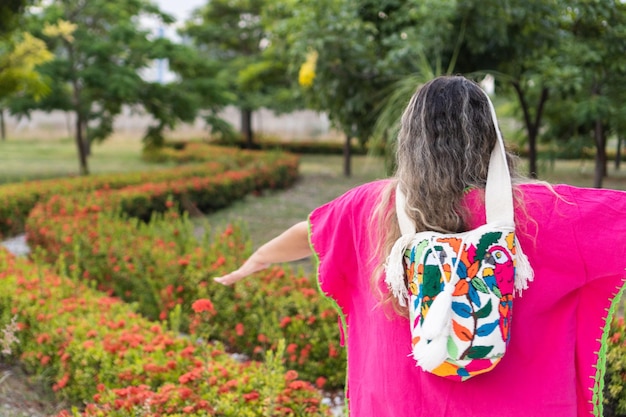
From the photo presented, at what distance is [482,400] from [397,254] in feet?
1.22

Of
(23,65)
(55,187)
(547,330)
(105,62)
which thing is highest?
(105,62)

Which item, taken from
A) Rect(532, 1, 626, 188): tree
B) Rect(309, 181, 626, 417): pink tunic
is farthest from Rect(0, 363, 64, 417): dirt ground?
Rect(532, 1, 626, 188): tree

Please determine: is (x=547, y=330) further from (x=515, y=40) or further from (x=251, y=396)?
(x=515, y=40)

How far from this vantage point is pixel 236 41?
23.4m

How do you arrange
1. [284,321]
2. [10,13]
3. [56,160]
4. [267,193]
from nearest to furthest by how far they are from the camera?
[284,321] < [10,13] < [267,193] < [56,160]

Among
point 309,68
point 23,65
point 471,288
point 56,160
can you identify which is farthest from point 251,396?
point 56,160

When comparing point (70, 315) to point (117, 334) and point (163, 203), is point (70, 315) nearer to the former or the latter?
point (117, 334)

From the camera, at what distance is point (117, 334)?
127 inches

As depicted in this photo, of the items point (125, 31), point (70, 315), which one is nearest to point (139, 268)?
point (70, 315)

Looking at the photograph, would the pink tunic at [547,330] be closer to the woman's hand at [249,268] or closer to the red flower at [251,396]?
the woman's hand at [249,268]

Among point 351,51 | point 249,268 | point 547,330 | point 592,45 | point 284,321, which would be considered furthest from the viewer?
point 351,51

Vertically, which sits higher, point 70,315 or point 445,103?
point 445,103

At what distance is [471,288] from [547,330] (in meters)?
0.25

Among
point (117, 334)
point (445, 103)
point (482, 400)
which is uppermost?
point (445, 103)
